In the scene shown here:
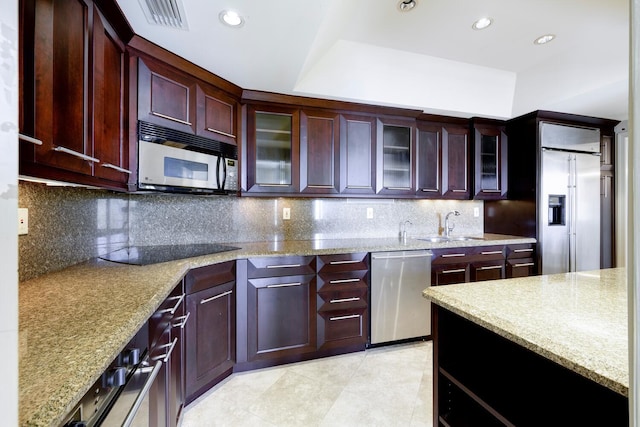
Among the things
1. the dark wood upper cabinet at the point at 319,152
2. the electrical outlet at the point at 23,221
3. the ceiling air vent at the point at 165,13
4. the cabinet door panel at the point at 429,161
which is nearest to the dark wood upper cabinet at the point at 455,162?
the cabinet door panel at the point at 429,161

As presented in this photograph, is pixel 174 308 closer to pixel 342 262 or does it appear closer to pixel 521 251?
pixel 342 262

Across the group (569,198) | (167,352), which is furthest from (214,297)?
(569,198)

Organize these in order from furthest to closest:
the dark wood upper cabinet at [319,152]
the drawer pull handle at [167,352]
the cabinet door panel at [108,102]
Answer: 1. the dark wood upper cabinet at [319,152]
2. the cabinet door panel at [108,102]
3. the drawer pull handle at [167,352]

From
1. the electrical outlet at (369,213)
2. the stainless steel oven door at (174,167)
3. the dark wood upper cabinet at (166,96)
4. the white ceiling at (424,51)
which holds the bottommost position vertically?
the electrical outlet at (369,213)

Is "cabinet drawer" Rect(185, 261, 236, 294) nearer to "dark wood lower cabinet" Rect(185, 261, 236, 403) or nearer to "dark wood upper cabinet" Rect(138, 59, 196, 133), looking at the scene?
"dark wood lower cabinet" Rect(185, 261, 236, 403)

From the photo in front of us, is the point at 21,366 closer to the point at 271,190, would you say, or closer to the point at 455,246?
the point at 271,190

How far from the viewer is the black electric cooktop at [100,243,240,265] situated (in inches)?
66.9

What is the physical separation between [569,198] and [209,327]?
144 inches

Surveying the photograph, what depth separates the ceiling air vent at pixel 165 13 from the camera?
1363 mm

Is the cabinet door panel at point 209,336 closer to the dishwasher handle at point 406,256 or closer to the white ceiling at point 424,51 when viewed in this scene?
the dishwasher handle at point 406,256

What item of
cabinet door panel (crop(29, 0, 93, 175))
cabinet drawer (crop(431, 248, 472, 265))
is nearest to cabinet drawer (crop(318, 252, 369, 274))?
cabinet drawer (crop(431, 248, 472, 265))

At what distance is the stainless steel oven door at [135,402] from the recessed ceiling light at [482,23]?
2767 millimetres

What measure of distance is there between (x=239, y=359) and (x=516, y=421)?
172 centimetres

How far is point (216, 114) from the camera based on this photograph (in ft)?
7.07
